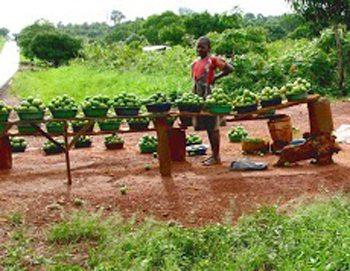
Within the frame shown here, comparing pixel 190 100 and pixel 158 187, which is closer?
pixel 158 187

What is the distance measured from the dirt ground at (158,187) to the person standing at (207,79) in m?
0.29

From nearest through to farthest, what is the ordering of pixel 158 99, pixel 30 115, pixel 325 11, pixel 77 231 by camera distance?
pixel 77 231 → pixel 30 115 → pixel 158 99 → pixel 325 11

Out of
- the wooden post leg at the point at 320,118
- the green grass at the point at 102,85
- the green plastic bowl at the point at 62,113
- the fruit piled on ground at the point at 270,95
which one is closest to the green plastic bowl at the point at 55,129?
the green plastic bowl at the point at 62,113

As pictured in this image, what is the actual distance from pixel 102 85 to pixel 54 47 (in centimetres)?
1678

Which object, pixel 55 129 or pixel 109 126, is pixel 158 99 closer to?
pixel 109 126

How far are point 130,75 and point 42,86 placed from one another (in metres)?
3.35

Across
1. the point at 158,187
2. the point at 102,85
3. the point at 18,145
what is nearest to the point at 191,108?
Result: the point at 158,187

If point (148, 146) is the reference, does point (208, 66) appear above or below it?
above

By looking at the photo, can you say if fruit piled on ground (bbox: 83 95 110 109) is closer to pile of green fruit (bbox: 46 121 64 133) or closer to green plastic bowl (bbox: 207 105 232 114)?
pile of green fruit (bbox: 46 121 64 133)

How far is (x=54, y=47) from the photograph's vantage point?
115 feet

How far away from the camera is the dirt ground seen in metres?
5.62

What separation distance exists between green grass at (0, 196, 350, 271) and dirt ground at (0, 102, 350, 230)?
1.59 feet

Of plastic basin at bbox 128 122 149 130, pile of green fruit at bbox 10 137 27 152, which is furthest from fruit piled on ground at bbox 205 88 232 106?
pile of green fruit at bbox 10 137 27 152

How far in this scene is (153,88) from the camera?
53.7 ft
